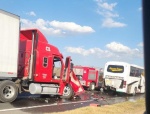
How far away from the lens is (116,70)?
89.2 ft

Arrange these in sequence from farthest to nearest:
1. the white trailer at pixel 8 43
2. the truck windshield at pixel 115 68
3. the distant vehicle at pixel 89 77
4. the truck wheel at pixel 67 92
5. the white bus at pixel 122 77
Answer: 1. the distant vehicle at pixel 89 77
2. the truck windshield at pixel 115 68
3. the white bus at pixel 122 77
4. the truck wheel at pixel 67 92
5. the white trailer at pixel 8 43

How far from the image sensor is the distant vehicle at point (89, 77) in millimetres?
28766

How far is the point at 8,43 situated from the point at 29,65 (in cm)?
232

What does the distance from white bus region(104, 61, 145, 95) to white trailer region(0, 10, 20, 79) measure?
540 inches

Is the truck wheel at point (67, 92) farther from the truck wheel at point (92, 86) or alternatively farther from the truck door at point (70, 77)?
the truck wheel at point (92, 86)

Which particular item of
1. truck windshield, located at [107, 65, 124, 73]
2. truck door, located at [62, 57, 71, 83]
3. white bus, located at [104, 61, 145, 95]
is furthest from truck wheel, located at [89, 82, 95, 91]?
truck door, located at [62, 57, 71, 83]

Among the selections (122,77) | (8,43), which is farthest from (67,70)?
(122,77)

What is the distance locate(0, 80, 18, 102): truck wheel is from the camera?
13731mm

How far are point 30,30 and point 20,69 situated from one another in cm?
210

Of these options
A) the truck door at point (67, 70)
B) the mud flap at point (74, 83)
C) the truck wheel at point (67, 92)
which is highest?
the truck door at point (67, 70)

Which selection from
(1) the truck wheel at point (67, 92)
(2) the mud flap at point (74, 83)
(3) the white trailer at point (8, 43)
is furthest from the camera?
(2) the mud flap at point (74, 83)

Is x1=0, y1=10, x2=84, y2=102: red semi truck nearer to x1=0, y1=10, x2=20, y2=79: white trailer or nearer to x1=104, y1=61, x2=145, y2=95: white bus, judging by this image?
x1=0, y1=10, x2=20, y2=79: white trailer

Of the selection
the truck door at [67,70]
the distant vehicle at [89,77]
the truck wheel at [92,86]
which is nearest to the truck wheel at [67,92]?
the truck door at [67,70]

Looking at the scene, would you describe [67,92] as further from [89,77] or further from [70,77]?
[89,77]
